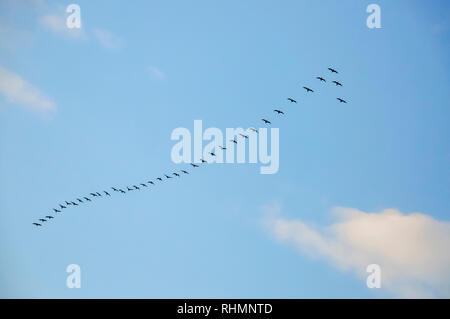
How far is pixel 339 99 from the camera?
134 metres
